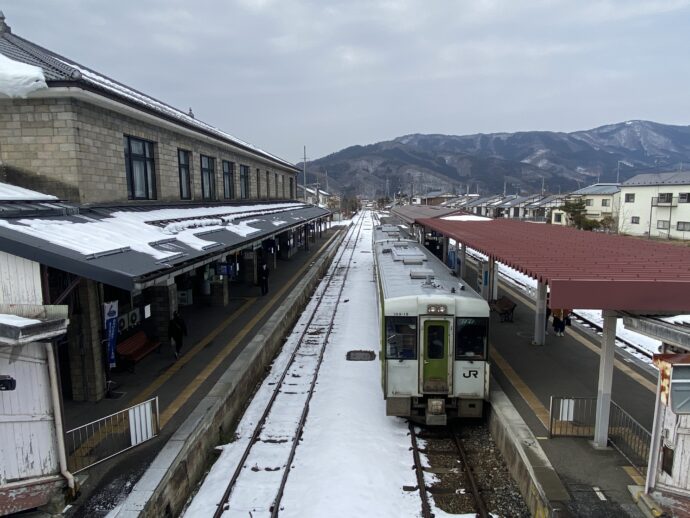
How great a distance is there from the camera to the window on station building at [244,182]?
24.7m

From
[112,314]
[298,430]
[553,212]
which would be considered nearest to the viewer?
[298,430]

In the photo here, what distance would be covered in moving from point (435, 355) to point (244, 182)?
63.8 feet

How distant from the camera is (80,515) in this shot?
5.76 m

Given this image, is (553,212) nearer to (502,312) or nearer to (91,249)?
(502,312)

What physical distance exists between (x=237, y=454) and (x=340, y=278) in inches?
727

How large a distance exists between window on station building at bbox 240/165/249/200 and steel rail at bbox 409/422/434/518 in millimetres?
18534

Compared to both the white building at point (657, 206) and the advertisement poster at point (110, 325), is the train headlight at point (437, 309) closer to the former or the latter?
the advertisement poster at point (110, 325)

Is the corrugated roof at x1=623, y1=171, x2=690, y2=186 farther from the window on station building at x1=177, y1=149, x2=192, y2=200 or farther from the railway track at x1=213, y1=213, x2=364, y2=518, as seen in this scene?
the window on station building at x1=177, y1=149, x2=192, y2=200

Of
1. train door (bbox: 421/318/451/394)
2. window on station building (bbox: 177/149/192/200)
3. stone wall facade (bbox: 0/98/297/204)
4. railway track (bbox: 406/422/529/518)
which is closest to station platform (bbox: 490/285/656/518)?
railway track (bbox: 406/422/529/518)

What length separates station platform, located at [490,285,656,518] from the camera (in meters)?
6.20

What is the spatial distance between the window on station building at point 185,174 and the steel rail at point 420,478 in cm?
1204

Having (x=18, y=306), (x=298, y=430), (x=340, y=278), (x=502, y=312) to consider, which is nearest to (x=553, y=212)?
(x=340, y=278)

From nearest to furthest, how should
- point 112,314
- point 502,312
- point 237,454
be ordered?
point 237,454 → point 112,314 → point 502,312

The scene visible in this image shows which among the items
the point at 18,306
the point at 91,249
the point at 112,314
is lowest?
the point at 112,314
